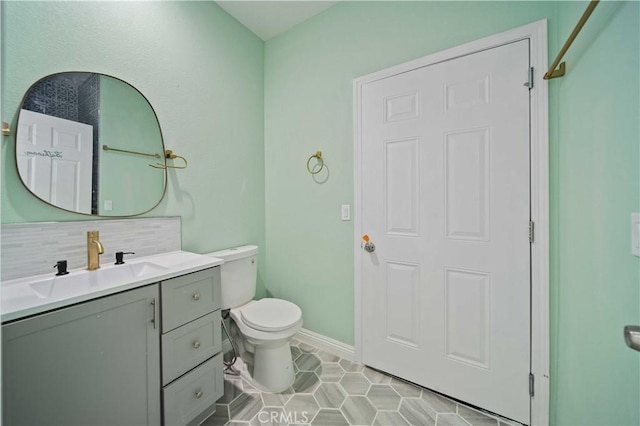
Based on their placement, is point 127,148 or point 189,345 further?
point 127,148

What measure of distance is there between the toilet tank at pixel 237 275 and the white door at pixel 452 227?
82cm

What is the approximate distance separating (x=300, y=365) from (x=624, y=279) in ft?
5.67

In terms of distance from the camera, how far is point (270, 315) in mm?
1604

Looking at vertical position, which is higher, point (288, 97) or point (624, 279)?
point (288, 97)

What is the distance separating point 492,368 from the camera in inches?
52.0

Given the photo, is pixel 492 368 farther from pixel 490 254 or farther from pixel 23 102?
pixel 23 102

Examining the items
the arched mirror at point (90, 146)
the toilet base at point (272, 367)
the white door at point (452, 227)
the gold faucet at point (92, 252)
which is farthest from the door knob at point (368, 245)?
the gold faucet at point (92, 252)

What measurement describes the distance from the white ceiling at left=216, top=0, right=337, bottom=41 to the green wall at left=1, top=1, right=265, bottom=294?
2.9 inches

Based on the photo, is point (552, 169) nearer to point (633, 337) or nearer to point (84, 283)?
point (633, 337)

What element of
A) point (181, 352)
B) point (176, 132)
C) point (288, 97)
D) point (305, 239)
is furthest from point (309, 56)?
point (181, 352)

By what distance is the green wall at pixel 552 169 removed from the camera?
0.83 metres

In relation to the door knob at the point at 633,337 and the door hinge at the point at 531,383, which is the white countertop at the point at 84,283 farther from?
the door hinge at the point at 531,383

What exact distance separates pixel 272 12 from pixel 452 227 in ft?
6.58

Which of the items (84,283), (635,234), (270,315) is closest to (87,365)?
(84,283)
